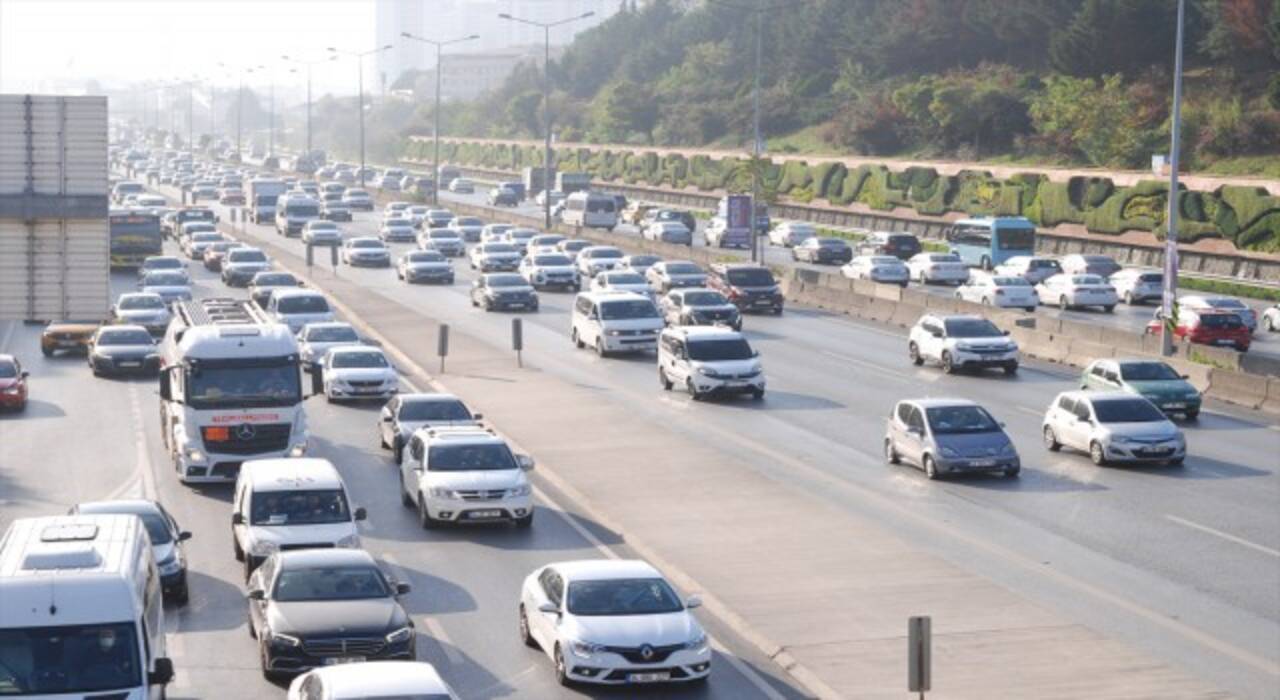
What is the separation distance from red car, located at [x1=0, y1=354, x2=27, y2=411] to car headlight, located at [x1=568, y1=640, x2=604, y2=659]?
27.5m

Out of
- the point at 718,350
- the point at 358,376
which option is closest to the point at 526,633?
the point at 358,376

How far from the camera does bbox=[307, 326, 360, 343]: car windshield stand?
5081 centimetres

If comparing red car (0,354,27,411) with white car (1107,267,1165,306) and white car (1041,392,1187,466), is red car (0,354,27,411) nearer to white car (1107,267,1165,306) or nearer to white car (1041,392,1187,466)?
white car (1041,392,1187,466)

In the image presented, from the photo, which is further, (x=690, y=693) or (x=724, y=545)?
(x=724, y=545)

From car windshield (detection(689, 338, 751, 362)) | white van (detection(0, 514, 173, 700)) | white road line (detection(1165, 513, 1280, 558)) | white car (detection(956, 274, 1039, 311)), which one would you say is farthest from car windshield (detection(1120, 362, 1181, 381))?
white van (detection(0, 514, 173, 700))

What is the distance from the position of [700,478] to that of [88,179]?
13.6 meters

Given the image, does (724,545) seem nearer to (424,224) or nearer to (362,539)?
(362,539)

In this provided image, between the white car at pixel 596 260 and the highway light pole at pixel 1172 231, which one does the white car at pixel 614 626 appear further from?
→ the white car at pixel 596 260

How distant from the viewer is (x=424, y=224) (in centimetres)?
10281

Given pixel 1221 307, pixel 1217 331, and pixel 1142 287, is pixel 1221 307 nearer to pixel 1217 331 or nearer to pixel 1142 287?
pixel 1217 331

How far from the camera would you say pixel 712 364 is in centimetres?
4622

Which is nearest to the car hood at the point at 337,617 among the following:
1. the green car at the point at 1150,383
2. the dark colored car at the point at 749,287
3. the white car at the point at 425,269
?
the green car at the point at 1150,383

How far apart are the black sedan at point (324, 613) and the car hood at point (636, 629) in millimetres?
1775

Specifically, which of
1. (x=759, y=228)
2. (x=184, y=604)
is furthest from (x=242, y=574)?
(x=759, y=228)
